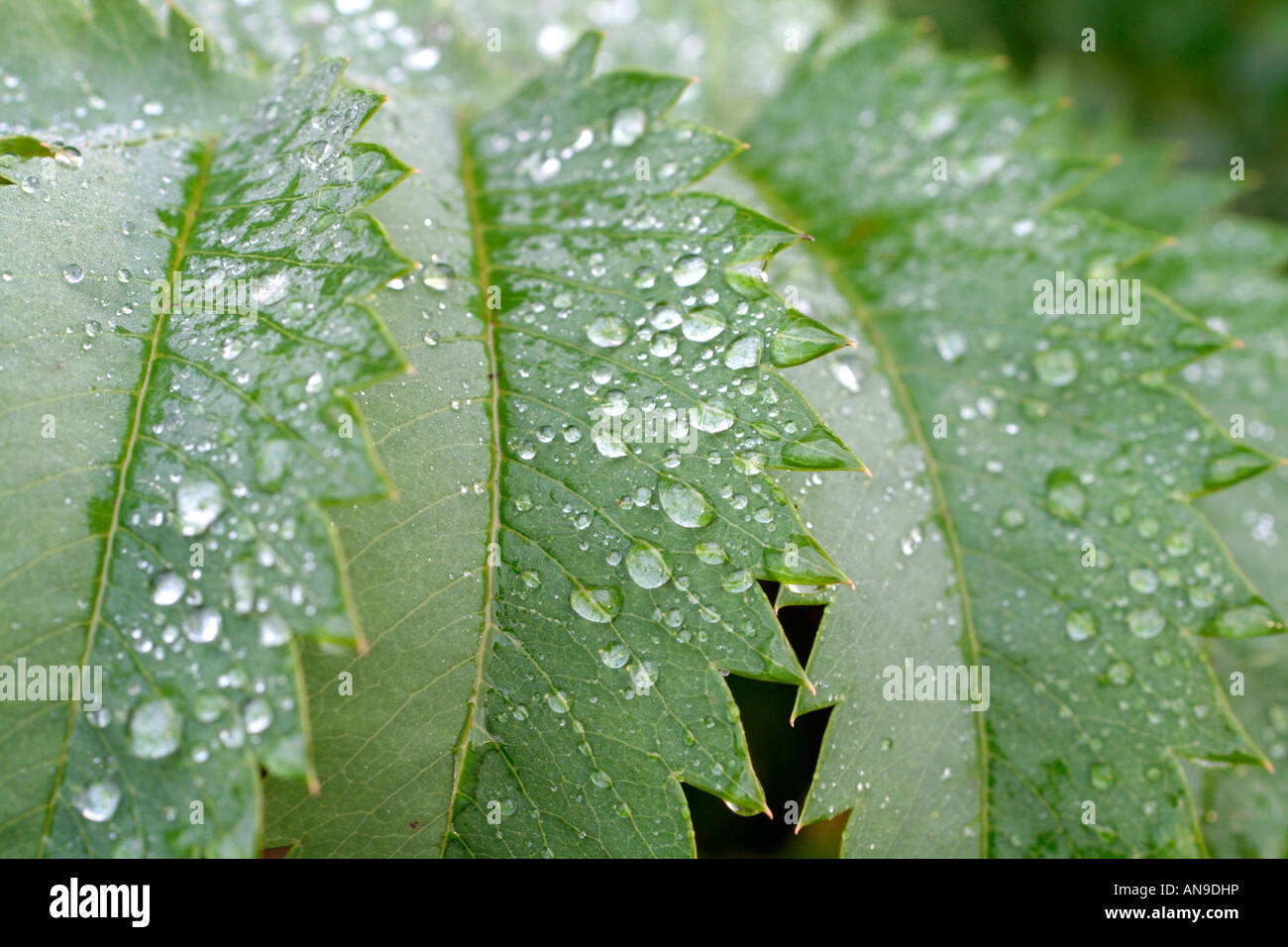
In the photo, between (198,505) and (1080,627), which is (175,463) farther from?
(1080,627)

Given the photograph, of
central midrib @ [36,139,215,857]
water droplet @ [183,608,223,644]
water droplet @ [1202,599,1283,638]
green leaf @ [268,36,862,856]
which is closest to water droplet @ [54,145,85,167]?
central midrib @ [36,139,215,857]

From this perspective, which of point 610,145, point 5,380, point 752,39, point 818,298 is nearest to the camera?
point 5,380

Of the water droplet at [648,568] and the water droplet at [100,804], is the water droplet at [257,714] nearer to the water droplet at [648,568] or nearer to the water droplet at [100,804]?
the water droplet at [100,804]

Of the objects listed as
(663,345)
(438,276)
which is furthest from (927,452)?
(438,276)

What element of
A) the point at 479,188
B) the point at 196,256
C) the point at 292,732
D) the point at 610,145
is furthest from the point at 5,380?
the point at 610,145

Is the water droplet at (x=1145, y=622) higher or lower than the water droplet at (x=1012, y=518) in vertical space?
lower

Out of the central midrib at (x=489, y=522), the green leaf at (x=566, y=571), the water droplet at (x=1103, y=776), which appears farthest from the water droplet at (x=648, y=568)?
the water droplet at (x=1103, y=776)

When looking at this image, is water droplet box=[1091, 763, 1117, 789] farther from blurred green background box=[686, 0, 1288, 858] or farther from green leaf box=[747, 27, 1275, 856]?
blurred green background box=[686, 0, 1288, 858]
